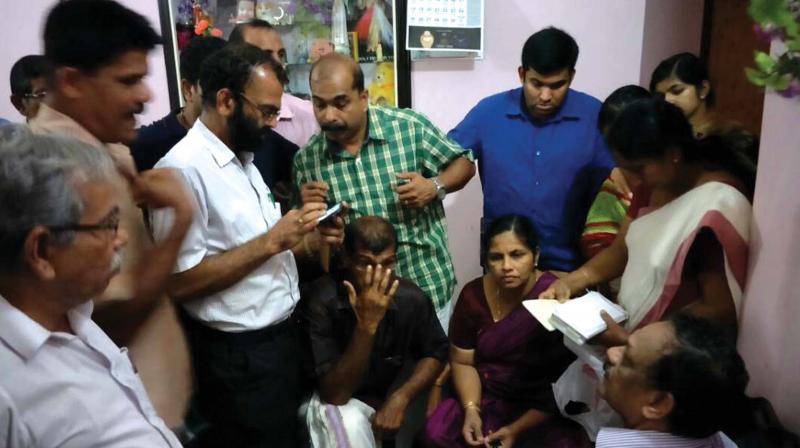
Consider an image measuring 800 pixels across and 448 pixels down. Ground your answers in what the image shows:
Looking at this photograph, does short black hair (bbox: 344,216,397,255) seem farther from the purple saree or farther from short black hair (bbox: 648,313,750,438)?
short black hair (bbox: 648,313,750,438)

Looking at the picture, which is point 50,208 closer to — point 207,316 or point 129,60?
point 129,60

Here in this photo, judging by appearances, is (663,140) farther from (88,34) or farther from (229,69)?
(88,34)

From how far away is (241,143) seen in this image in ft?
5.01

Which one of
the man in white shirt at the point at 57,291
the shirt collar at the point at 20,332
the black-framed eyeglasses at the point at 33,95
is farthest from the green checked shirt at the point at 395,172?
the shirt collar at the point at 20,332

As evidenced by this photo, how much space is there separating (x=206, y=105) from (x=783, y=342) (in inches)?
56.8

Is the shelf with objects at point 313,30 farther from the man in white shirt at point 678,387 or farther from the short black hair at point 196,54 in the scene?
the man in white shirt at point 678,387

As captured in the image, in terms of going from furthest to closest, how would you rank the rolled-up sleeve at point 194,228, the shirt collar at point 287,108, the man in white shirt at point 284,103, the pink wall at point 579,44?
the pink wall at point 579,44, the shirt collar at point 287,108, the man in white shirt at point 284,103, the rolled-up sleeve at point 194,228

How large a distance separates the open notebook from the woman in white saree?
0.11 feet

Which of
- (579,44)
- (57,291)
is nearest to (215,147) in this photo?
(57,291)

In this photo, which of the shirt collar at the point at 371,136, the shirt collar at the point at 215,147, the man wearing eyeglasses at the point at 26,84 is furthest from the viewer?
the man wearing eyeglasses at the point at 26,84

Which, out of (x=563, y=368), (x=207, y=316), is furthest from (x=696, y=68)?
(x=207, y=316)

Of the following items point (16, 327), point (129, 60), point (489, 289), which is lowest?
point (489, 289)

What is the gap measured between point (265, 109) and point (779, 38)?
43.8 inches

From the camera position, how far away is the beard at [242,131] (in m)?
1.50
